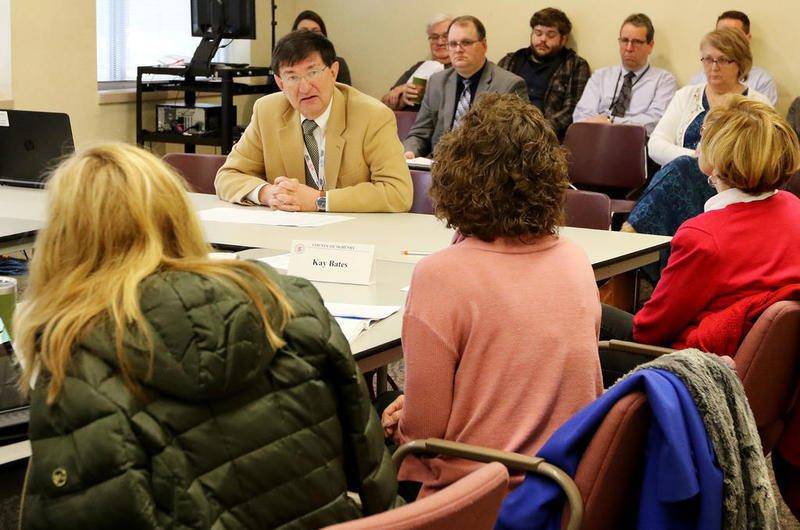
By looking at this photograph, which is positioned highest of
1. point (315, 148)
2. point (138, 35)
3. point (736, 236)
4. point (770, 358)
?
point (138, 35)

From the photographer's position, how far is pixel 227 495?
127cm

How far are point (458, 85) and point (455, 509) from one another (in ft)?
15.9

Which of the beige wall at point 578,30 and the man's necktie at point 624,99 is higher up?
the beige wall at point 578,30

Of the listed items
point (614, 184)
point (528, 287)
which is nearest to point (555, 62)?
point (614, 184)

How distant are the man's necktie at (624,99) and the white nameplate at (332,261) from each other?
4581 mm

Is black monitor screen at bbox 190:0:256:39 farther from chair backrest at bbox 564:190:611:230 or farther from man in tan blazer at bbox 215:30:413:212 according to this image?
chair backrest at bbox 564:190:611:230

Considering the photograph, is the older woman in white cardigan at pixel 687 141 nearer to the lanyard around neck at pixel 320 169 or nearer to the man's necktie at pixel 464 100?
the man's necktie at pixel 464 100


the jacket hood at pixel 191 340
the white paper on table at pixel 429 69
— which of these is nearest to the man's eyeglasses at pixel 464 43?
the white paper on table at pixel 429 69

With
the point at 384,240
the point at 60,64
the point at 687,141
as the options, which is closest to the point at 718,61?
the point at 687,141

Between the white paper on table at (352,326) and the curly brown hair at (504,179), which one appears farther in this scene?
the white paper on table at (352,326)

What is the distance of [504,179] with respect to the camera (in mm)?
1803

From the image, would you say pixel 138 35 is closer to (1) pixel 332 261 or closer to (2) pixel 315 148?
(2) pixel 315 148

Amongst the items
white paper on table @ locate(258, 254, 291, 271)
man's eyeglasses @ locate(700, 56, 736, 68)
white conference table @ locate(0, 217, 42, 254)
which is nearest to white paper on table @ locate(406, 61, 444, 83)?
man's eyeglasses @ locate(700, 56, 736, 68)

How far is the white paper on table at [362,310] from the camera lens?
2.19 m
